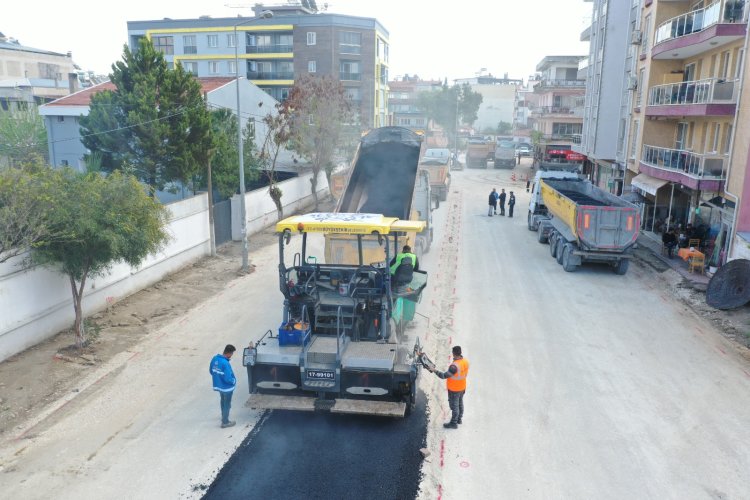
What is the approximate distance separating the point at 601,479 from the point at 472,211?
78.2 ft

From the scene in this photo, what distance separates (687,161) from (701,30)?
4440 mm

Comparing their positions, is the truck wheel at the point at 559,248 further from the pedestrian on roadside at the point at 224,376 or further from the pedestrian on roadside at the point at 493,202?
the pedestrian on roadside at the point at 224,376

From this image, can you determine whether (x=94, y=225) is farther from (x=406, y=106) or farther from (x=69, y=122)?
(x=406, y=106)

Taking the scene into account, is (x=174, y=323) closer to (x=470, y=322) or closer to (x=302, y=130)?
(x=470, y=322)

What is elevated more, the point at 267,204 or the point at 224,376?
the point at 267,204

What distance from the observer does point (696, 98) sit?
19.9 m

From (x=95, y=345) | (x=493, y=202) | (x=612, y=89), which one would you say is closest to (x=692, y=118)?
(x=612, y=89)

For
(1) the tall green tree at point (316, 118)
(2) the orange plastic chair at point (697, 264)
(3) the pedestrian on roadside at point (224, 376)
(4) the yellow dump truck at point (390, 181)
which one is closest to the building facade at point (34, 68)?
(1) the tall green tree at point (316, 118)

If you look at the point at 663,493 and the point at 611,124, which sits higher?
the point at 611,124

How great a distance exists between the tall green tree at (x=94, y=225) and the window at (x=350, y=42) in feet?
139

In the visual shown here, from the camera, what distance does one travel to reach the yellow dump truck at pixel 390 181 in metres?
18.9

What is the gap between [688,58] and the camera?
936 inches

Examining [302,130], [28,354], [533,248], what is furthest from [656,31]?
[28,354]

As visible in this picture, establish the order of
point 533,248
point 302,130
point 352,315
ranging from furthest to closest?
point 302,130, point 533,248, point 352,315
